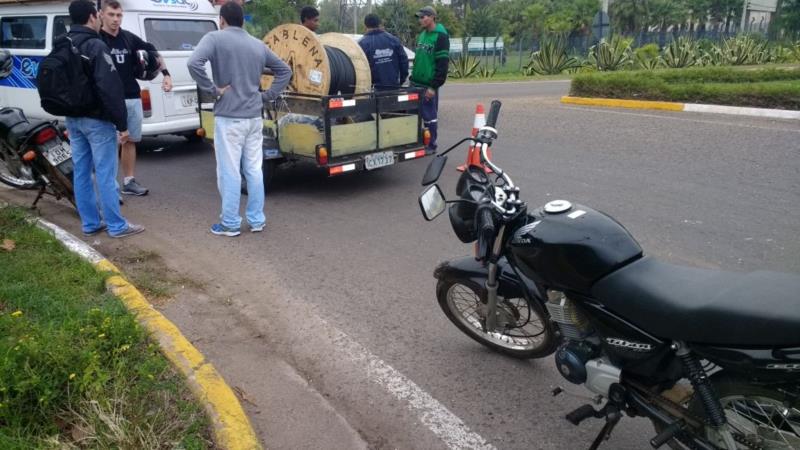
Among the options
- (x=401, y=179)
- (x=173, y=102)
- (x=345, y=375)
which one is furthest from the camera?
(x=173, y=102)

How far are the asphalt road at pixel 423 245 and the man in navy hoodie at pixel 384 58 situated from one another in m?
1.22

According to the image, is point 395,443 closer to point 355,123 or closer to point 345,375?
point 345,375

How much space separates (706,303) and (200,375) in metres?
2.43

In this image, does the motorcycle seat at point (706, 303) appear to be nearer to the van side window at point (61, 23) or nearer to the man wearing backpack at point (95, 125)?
the man wearing backpack at point (95, 125)

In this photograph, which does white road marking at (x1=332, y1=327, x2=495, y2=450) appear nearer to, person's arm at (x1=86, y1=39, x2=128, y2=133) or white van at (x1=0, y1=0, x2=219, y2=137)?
person's arm at (x1=86, y1=39, x2=128, y2=133)

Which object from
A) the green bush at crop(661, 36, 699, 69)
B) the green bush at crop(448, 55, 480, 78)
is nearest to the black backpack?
the green bush at crop(661, 36, 699, 69)

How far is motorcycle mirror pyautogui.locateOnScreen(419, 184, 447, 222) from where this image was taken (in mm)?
3182

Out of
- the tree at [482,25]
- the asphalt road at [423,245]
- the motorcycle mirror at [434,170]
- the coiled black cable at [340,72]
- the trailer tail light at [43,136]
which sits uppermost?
the tree at [482,25]

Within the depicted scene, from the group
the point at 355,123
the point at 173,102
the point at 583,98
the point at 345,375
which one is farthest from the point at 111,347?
the point at 583,98

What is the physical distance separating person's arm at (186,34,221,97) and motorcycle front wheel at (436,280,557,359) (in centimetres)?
304

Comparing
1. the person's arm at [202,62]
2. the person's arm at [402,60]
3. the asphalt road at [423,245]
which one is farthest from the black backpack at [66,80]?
the person's arm at [402,60]

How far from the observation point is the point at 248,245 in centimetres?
570

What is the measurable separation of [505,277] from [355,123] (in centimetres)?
403

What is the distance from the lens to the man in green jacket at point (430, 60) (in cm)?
861
